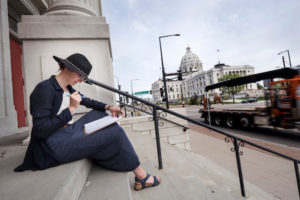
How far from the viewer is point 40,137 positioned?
3.85ft

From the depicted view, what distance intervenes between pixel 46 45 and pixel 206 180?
11.9 feet

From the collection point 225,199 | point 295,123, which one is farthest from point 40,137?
point 295,123

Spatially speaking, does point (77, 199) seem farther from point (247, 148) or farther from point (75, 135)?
point (247, 148)

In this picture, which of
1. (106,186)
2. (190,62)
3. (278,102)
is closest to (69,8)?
(106,186)

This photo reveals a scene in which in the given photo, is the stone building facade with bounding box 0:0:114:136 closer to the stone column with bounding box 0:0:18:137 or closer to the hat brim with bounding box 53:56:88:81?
the hat brim with bounding box 53:56:88:81

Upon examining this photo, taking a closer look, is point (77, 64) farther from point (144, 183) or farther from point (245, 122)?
point (245, 122)

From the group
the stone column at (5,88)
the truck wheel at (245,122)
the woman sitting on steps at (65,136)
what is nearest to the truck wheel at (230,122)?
the truck wheel at (245,122)

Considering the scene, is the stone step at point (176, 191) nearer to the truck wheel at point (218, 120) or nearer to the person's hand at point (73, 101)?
the person's hand at point (73, 101)

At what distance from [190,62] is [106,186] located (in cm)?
10922

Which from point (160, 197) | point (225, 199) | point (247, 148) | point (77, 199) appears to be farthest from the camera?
point (247, 148)

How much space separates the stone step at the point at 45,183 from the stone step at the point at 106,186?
8 centimetres

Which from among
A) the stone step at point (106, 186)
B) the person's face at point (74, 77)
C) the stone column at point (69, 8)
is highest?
the stone column at point (69, 8)

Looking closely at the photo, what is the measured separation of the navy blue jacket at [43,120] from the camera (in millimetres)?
1153

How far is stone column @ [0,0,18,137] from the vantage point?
12.4 ft
